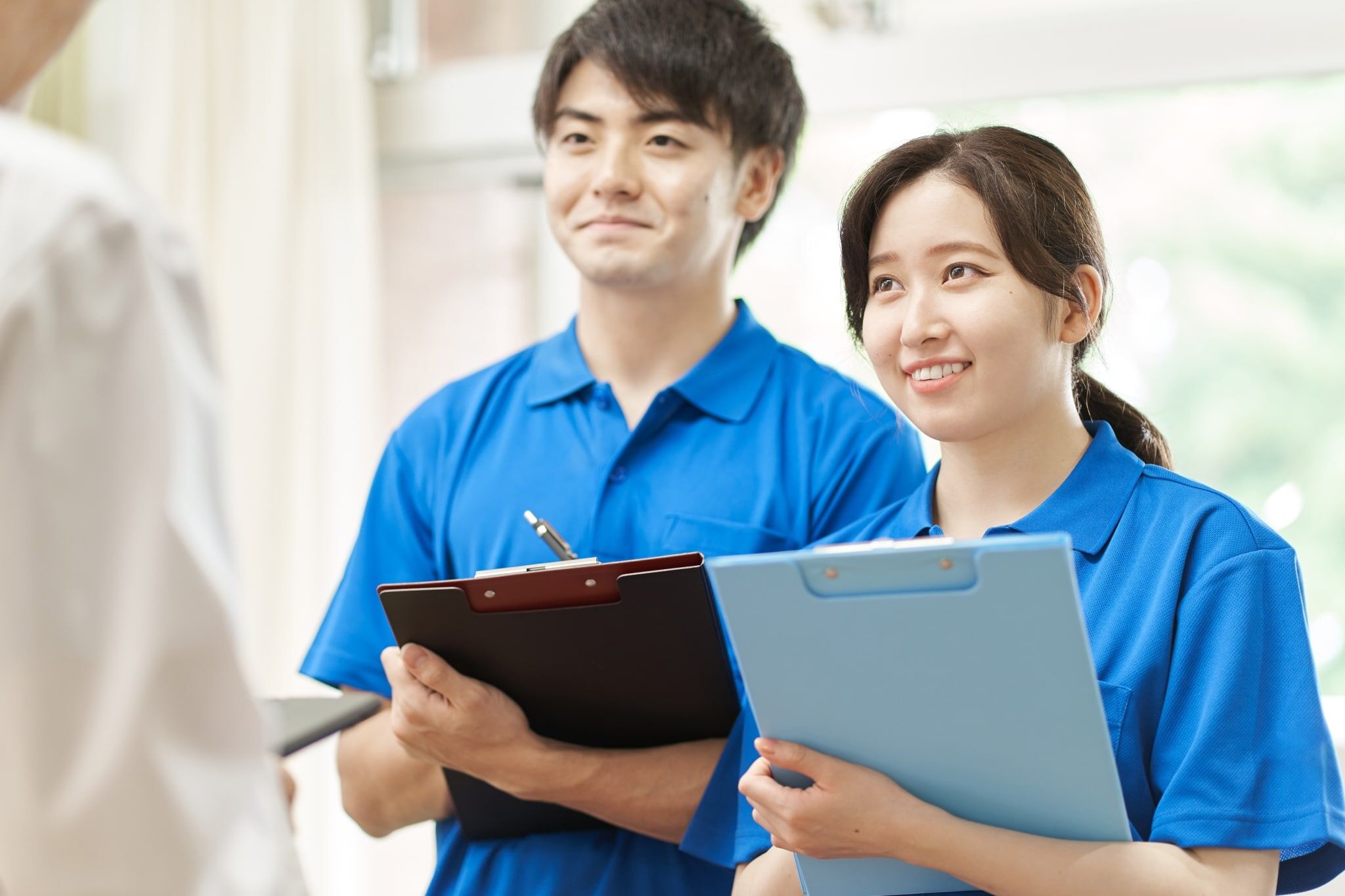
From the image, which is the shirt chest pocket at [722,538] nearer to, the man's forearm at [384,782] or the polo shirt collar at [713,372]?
the polo shirt collar at [713,372]

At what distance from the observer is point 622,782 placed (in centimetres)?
136

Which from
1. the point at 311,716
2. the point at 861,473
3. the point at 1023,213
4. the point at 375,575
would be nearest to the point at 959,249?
the point at 1023,213

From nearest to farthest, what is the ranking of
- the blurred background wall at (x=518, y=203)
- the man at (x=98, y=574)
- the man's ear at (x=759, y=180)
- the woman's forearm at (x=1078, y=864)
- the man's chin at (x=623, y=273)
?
the man at (x=98, y=574)
the woman's forearm at (x=1078, y=864)
the man's chin at (x=623, y=273)
the man's ear at (x=759, y=180)
the blurred background wall at (x=518, y=203)

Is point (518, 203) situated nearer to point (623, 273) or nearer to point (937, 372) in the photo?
point (623, 273)

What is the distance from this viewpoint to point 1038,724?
0.96 metres

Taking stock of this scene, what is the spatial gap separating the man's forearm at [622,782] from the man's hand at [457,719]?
0.02 m

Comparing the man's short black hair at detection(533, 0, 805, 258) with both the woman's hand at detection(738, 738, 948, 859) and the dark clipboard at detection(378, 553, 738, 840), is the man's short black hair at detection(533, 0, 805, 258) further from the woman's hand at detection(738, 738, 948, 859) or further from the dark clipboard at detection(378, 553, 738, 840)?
the woman's hand at detection(738, 738, 948, 859)

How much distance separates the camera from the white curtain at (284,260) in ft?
9.29

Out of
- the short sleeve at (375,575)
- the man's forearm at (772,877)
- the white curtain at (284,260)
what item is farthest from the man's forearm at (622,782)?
the white curtain at (284,260)

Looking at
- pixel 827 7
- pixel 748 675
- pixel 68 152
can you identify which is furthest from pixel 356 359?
pixel 68 152

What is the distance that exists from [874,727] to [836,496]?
0.51 meters

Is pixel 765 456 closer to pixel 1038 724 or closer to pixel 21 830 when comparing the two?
pixel 1038 724

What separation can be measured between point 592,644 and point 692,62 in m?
0.76

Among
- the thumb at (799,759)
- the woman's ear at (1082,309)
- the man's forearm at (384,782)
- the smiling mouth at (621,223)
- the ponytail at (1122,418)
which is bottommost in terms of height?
the man's forearm at (384,782)
